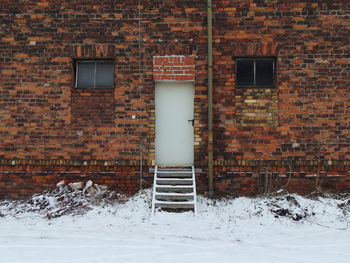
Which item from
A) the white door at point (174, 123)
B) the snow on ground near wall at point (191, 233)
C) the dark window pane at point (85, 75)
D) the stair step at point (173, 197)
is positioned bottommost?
the snow on ground near wall at point (191, 233)

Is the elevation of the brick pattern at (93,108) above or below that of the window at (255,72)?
below

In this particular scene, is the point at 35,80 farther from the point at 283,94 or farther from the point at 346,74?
the point at 346,74

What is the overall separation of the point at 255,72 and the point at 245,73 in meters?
0.23

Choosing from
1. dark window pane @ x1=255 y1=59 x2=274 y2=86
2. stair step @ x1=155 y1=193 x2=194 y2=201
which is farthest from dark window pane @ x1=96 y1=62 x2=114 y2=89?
dark window pane @ x1=255 y1=59 x2=274 y2=86

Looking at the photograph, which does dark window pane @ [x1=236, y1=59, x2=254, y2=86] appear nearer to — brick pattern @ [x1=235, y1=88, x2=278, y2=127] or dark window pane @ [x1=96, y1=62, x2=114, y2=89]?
brick pattern @ [x1=235, y1=88, x2=278, y2=127]

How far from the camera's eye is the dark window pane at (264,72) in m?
7.65

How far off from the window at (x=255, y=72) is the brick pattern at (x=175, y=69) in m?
1.13

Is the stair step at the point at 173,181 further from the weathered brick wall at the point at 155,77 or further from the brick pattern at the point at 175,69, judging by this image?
the brick pattern at the point at 175,69

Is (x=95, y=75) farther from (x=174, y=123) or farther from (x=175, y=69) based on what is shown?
(x=174, y=123)

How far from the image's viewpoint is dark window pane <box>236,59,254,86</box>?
25.1ft

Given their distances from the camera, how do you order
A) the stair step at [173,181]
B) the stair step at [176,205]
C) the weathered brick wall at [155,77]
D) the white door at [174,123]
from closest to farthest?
the stair step at [176,205], the stair step at [173,181], the weathered brick wall at [155,77], the white door at [174,123]

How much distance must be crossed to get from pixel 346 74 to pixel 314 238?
13.2ft

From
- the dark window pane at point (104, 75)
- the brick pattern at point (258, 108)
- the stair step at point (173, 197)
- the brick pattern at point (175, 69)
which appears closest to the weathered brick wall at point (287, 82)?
the brick pattern at point (258, 108)

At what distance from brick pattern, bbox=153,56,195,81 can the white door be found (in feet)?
0.64
